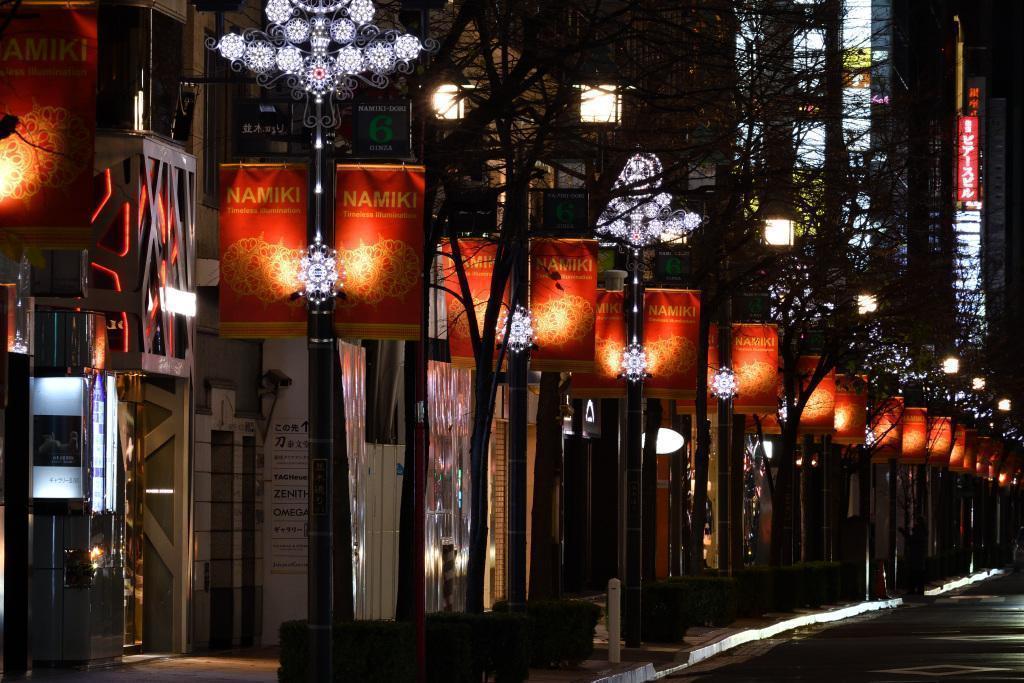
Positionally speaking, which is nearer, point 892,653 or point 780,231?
point 892,653

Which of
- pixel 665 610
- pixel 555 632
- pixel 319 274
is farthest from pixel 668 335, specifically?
pixel 319 274

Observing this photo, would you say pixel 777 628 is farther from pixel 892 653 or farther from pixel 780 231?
pixel 892 653

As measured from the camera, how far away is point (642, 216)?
90.5 feet

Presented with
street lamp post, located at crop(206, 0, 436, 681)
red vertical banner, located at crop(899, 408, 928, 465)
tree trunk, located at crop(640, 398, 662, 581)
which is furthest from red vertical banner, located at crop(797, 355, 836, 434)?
street lamp post, located at crop(206, 0, 436, 681)

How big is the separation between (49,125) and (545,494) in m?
14.6

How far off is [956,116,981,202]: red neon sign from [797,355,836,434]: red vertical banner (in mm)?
75835

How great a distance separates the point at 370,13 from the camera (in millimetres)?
16562

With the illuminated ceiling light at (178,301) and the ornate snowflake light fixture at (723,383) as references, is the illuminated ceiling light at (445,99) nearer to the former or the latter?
the illuminated ceiling light at (178,301)

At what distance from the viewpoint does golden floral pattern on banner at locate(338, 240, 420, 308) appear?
16688 millimetres

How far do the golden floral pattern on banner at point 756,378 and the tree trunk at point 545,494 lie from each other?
32.1 ft

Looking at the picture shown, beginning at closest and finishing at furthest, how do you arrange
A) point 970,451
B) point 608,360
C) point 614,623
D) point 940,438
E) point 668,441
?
point 614,623, point 608,360, point 668,441, point 940,438, point 970,451

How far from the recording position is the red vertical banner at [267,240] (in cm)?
1688

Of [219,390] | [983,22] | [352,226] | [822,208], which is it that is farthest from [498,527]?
[983,22]

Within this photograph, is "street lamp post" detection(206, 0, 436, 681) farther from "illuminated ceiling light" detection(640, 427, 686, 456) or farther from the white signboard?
"illuminated ceiling light" detection(640, 427, 686, 456)
